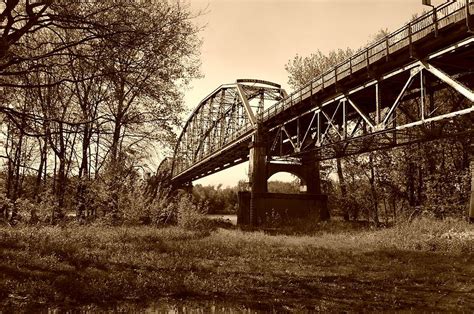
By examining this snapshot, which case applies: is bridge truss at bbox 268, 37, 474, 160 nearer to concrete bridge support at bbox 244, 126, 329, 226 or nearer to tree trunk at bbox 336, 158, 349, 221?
concrete bridge support at bbox 244, 126, 329, 226

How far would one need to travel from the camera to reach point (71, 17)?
7.09 m

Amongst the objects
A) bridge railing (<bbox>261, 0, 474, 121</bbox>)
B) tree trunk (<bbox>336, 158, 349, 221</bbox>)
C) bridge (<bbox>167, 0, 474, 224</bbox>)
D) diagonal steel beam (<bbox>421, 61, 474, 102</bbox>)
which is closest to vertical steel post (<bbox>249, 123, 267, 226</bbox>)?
bridge (<bbox>167, 0, 474, 224</bbox>)

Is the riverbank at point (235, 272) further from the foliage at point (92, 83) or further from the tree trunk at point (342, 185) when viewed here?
the tree trunk at point (342, 185)

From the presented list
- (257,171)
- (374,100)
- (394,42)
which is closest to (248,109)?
(257,171)

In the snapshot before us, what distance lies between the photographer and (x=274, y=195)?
1023 inches

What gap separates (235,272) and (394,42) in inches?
467

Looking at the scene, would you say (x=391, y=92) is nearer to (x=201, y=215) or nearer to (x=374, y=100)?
(x=374, y=100)

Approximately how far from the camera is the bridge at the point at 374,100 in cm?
1291

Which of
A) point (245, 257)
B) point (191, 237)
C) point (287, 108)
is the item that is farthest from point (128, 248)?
point (287, 108)

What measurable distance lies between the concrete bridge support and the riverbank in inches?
464

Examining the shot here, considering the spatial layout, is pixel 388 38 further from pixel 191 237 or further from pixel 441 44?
pixel 191 237

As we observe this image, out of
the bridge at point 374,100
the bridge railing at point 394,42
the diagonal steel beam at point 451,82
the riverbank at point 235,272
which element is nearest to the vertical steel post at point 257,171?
the bridge at point 374,100

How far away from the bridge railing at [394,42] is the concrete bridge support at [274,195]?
692cm

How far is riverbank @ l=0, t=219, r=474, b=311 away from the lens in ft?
20.2
